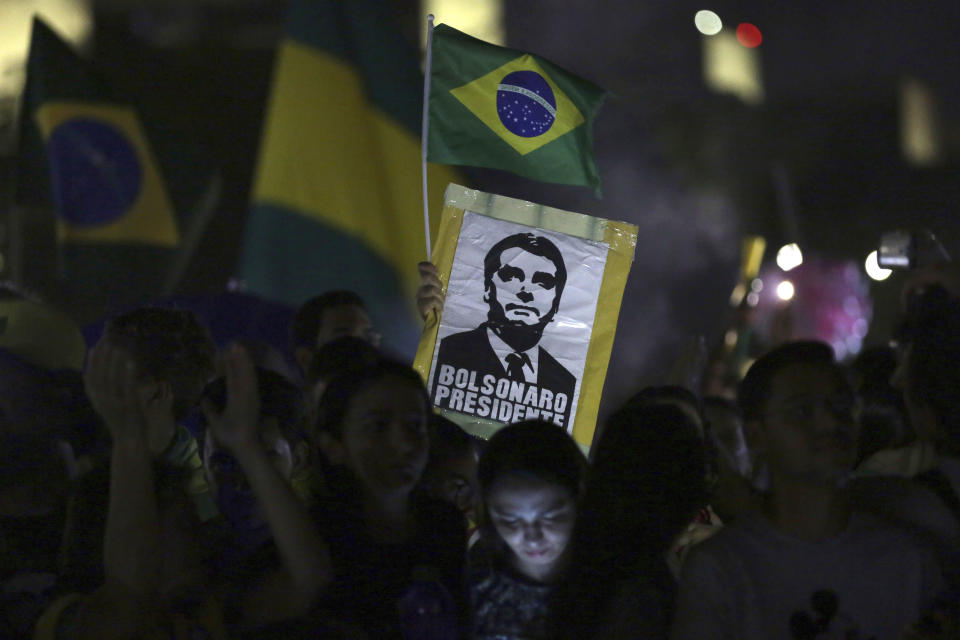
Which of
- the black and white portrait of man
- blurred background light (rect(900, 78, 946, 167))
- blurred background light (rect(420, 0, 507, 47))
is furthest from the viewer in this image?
blurred background light (rect(900, 78, 946, 167))

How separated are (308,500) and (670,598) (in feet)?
3.19

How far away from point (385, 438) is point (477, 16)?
14.6 metres

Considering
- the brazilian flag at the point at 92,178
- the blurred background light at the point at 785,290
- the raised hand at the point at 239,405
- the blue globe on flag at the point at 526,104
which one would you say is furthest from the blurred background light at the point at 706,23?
the raised hand at the point at 239,405

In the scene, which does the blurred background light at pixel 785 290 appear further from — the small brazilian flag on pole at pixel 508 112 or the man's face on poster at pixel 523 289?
the man's face on poster at pixel 523 289

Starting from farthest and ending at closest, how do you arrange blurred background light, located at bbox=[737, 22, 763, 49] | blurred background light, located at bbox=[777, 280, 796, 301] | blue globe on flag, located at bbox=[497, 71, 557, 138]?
blurred background light, located at bbox=[737, 22, 763, 49], blurred background light, located at bbox=[777, 280, 796, 301], blue globe on flag, located at bbox=[497, 71, 557, 138]

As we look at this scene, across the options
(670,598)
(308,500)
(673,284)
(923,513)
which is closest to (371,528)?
(308,500)

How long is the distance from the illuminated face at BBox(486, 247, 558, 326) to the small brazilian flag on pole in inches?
18.4

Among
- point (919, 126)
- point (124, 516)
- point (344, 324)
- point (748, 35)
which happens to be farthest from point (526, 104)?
point (919, 126)

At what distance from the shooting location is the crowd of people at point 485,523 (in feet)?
8.32

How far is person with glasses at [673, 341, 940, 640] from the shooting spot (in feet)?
8.23

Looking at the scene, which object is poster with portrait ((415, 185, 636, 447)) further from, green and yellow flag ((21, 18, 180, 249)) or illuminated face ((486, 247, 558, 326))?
green and yellow flag ((21, 18, 180, 249))

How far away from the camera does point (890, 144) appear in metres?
21.3

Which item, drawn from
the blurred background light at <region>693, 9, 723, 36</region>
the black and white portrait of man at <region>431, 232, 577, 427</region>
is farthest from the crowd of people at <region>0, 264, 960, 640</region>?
the blurred background light at <region>693, 9, 723, 36</region>

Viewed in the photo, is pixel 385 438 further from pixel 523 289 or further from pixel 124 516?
pixel 523 289
